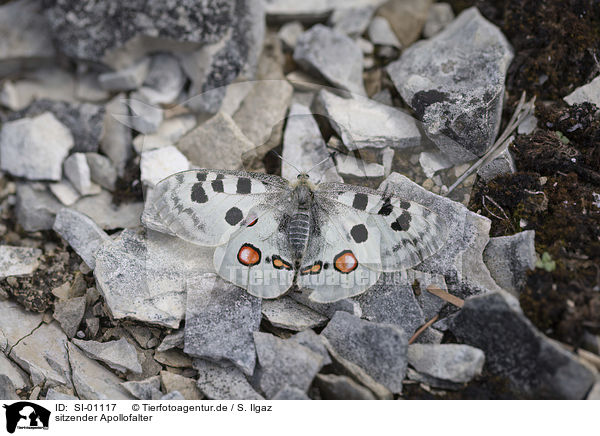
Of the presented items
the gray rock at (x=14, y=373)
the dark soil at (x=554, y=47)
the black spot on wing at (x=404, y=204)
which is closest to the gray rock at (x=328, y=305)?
the black spot on wing at (x=404, y=204)

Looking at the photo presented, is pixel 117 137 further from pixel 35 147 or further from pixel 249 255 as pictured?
pixel 249 255

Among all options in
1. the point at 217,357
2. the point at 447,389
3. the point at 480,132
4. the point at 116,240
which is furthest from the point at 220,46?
the point at 447,389

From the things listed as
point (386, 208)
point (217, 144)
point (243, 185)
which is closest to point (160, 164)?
point (217, 144)

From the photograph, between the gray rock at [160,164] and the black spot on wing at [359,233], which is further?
the gray rock at [160,164]

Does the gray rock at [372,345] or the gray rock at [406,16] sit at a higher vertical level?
the gray rock at [406,16]

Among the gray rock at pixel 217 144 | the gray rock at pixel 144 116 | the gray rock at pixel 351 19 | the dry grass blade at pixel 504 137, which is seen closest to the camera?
the dry grass blade at pixel 504 137

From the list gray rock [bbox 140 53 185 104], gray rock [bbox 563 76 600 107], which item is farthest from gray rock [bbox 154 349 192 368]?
gray rock [bbox 563 76 600 107]

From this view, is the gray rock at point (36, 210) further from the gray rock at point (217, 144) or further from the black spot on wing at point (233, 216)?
the black spot on wing at point (233, 216)
